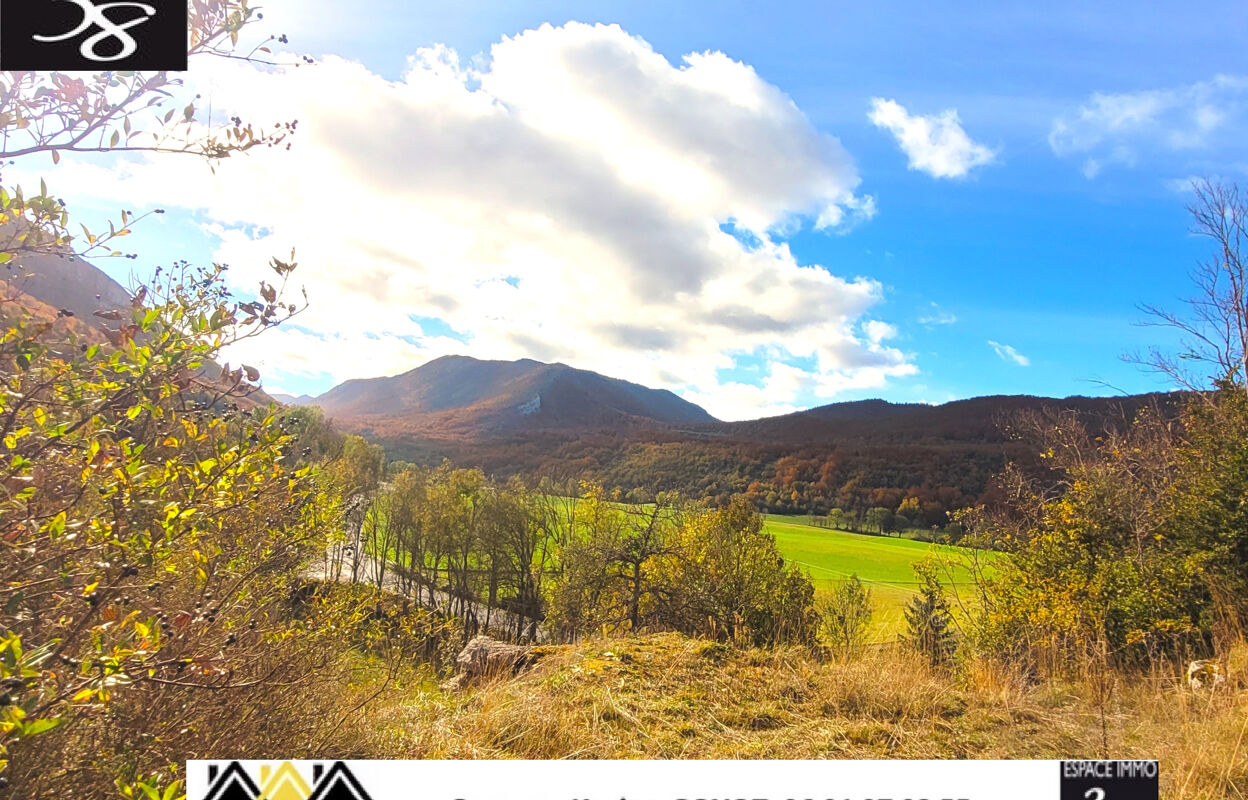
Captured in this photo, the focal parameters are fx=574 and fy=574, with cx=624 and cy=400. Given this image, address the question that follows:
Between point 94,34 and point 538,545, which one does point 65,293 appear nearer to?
point 94,34

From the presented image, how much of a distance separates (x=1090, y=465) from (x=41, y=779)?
16.1 meters

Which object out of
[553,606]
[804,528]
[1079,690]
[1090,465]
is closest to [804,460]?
[804,528]

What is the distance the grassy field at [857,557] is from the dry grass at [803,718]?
91.6 ft

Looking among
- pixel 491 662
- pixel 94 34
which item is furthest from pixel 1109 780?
pixel 94 34

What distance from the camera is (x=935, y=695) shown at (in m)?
5.34

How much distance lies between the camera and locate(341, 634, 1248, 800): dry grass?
4.02 meters

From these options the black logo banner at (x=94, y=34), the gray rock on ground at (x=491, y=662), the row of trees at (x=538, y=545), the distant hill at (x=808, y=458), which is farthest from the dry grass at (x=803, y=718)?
the distant hill at (x=808, y=458)

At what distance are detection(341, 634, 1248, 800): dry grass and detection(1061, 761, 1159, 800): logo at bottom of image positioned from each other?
133mm

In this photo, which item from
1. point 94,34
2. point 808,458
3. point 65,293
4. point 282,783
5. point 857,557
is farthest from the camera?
point 808,458

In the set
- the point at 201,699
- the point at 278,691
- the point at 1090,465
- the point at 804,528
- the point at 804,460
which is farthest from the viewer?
the point at 804,460

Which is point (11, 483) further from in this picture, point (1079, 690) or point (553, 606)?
point (553, 606)

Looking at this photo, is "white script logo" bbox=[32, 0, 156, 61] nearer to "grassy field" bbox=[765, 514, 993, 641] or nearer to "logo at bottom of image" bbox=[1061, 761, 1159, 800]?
"logo at bottom of image" bbox=[1061, 761, 1159, 800]

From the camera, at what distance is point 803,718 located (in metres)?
4.97

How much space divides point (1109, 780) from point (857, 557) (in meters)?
56.2
